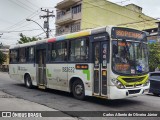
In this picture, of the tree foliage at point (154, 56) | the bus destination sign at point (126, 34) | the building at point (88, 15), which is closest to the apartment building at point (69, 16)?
the building at point (88, 15)

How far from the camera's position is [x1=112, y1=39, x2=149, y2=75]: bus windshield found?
10.3 meters

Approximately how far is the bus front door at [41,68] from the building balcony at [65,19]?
93.6 feet

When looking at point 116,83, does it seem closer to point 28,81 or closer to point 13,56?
point 28,81

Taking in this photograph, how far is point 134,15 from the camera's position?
2073 inches

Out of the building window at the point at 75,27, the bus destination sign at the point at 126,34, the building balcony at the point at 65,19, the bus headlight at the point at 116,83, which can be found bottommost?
the bus headlight at the point at 116,83

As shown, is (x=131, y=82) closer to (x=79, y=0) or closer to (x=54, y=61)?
(x=54, y=61)

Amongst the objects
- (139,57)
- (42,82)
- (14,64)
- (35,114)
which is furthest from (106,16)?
(35,114)

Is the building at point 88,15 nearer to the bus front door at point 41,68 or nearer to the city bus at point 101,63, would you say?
the bus front door at point 41,68

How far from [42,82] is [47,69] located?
3.88ft

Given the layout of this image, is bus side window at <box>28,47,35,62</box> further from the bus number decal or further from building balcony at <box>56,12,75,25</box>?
building balcony at <box>56,12,75,25</box>

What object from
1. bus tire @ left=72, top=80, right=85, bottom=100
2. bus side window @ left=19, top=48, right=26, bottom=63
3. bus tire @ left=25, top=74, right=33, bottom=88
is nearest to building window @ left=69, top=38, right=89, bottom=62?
bus tire @ left=72, top=80, right=85, bottom=100

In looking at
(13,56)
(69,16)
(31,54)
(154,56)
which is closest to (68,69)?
(31,54)

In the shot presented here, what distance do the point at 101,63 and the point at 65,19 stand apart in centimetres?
3578

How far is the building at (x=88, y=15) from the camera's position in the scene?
42.8 metres
